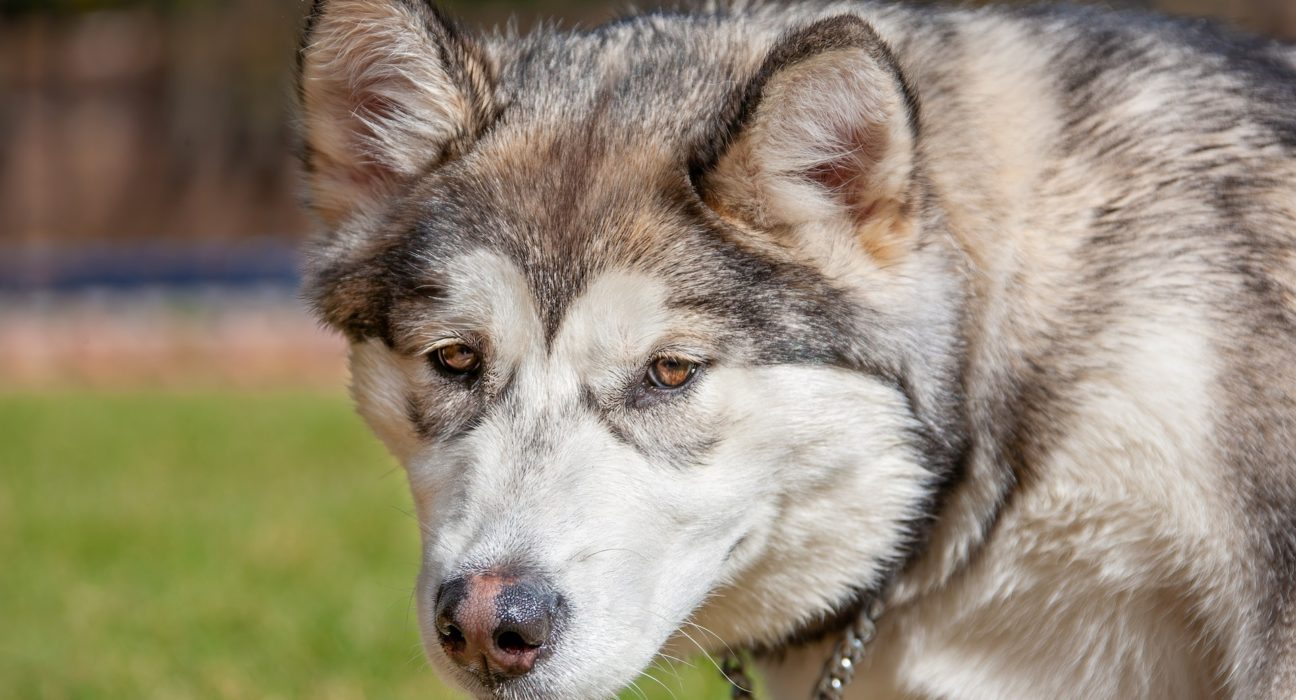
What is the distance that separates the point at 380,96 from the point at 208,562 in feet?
11.7

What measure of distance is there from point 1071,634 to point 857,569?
46 cm

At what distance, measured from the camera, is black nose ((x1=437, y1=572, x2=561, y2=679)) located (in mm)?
2652

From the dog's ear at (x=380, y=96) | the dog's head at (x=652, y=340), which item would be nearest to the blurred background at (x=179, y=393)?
the dog's ear at (x=380, y=96)

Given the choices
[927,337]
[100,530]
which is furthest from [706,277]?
[100,530]

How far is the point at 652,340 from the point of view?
2.89 m

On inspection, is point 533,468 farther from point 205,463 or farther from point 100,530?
point 205,463

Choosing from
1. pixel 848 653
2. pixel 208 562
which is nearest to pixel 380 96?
pixel 848 653

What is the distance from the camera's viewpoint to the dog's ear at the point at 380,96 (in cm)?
316

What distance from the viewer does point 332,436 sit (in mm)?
9484

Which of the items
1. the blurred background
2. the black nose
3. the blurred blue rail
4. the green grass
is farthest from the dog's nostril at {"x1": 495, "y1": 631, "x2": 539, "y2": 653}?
the blurred blue rail

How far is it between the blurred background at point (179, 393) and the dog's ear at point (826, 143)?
3.62ft

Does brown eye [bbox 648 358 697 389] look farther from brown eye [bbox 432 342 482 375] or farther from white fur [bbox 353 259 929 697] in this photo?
brown eye [bbox 432 342 482 375]

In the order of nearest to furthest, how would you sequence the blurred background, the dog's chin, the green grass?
the dog's chin, the green grass, the blurred background

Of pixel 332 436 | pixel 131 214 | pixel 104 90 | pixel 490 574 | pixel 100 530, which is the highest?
pixel 490 574
